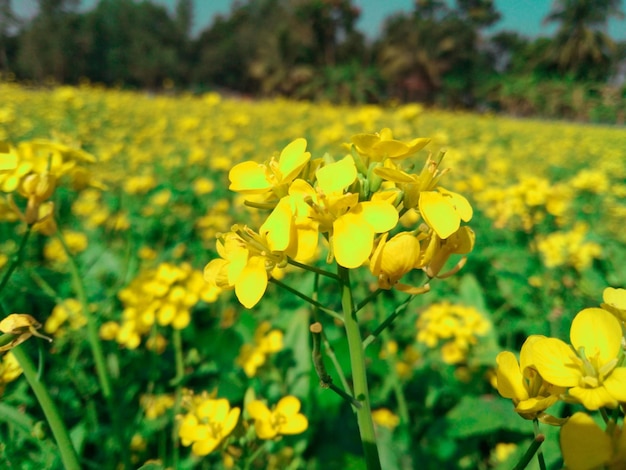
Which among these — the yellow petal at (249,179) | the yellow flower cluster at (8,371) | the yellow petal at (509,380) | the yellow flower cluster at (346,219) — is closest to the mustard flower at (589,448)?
the yellow petal at (509,380)

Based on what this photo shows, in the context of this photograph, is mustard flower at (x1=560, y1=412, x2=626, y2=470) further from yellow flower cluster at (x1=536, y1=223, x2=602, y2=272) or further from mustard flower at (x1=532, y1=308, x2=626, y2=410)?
yellow flower cluster at (x1=536, y1=223, x2=602, y2=272)

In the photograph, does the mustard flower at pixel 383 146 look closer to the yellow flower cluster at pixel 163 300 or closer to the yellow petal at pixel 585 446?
the yellow petal at pixel 585 446

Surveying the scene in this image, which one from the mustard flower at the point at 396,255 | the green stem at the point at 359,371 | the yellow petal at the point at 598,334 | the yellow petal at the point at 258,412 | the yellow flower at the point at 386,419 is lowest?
the yellow flower at the point at 386,419

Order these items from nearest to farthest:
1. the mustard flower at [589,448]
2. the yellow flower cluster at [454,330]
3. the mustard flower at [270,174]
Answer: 1. the mustard flower at [589,448]
2. the mustard flower at [270,174]
3. the yellow flower cluster at [454,330]

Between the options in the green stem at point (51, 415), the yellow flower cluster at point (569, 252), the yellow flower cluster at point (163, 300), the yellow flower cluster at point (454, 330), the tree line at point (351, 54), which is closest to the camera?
the green stem at point (51, 415)

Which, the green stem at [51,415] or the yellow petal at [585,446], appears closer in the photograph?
the yellow petal at [585,446]

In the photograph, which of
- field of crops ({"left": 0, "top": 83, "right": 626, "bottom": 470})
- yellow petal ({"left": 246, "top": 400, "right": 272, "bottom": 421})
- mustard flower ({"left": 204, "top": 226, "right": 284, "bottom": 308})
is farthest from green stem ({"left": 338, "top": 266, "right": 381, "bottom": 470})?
yellow petal ({"left": 246, "top": 400, "right": 272, "bottom": 421})

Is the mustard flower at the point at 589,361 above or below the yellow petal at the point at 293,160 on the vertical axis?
below
